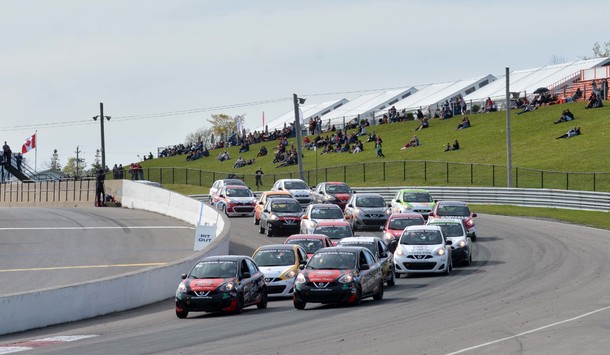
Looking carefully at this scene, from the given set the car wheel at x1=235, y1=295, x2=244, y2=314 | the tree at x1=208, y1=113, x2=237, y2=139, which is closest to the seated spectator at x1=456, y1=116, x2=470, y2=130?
the car wheel at x1=235, y1=295, x2=244, y2=314

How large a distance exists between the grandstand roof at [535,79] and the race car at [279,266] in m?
64.2

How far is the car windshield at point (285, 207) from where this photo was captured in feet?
147

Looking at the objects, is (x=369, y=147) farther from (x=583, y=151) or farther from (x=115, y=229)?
(x=115, y=229)

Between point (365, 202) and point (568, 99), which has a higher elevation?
point (568, 99)

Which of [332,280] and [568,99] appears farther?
[568,99]

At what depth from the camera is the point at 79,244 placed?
41.5m

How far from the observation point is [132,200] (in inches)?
2393

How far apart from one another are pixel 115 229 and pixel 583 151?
34308 mm

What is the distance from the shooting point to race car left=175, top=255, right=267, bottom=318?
23.8 meters

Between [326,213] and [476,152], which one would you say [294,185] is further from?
[476,152]

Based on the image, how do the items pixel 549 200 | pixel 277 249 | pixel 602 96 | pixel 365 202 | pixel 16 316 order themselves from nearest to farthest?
pixel 16 316 → pixel 277 249 → pixel 365 202 → pixel 549 200 → pixel 602 96

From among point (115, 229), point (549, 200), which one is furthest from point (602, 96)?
point (115, 229)

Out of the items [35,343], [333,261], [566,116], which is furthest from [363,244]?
[566,116]

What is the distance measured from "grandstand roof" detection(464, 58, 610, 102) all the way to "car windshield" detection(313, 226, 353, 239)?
56.0m
